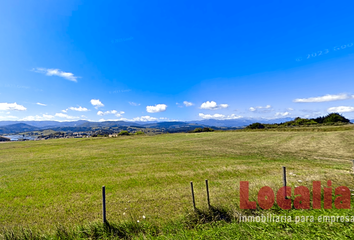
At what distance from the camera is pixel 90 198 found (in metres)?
12.2

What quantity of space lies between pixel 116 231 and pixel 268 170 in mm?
17714

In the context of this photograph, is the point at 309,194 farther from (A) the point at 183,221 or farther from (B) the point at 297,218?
(A) the point at 183,221

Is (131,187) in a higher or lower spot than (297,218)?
lower

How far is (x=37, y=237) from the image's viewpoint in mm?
6605

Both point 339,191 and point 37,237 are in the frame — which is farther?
point 339,191

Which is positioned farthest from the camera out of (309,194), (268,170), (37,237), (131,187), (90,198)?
(268,170)

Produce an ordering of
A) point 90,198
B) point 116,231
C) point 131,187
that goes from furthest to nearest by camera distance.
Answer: point 131,187 → point 90,198 → point 116,231

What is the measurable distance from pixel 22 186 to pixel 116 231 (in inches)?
636

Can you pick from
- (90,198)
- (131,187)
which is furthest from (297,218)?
(90,198)

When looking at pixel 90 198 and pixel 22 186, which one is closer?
pixel 90 198

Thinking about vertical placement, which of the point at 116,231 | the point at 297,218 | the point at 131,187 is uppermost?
the point at 297,218

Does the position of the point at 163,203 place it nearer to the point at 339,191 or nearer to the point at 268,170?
the point at 339,191

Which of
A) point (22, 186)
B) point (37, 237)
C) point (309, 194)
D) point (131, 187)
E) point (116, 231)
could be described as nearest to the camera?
point (37, 237)

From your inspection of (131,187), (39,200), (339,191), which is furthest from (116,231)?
(339,191)
